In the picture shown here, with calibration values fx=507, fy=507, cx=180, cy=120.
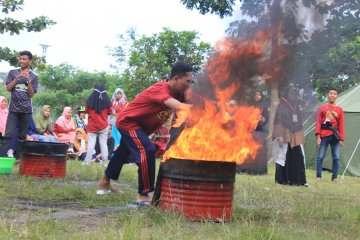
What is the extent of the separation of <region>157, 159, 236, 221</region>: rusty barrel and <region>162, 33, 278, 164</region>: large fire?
7.3 inches

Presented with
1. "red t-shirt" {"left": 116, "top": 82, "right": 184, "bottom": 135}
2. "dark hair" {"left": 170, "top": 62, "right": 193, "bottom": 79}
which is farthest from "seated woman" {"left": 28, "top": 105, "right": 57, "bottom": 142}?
"dark hair" {"left": 170, "top": 62, "right": 193, "bottom": 79}

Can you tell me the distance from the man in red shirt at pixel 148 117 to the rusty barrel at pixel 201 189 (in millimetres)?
585

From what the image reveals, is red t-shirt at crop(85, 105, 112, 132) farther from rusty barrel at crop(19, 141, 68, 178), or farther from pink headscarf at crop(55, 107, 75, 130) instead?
rusty barrel at crop(19, 141, 68, 178)

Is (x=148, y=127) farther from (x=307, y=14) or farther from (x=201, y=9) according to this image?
(x=201, y=9)

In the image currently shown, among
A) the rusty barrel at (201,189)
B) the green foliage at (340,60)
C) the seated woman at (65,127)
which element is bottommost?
the rusty barrel at (201,189)

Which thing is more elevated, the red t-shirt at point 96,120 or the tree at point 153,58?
the tree at point 153,58

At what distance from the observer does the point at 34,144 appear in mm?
7762

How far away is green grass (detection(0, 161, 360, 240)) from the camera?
12.6ft

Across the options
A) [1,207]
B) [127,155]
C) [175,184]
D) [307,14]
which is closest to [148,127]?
[127,155]

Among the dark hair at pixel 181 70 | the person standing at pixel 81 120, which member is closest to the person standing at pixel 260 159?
the person standing at pixel 81 120

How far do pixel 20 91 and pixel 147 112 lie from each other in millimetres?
3680

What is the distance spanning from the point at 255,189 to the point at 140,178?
279 centimetres

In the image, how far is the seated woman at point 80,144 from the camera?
14320 millimetres

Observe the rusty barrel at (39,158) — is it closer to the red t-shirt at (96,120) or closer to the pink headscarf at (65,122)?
the red t-shirt at (96,120)
